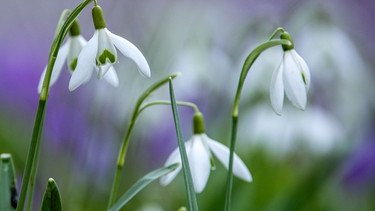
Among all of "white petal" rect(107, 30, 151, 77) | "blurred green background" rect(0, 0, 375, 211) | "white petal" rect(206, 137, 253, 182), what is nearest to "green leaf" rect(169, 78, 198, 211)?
"white petal" rect(107, 30, 151, 77)

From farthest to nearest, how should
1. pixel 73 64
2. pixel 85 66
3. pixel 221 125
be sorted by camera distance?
pixel 221 125 < pixel 73 64 < pixel 85 66

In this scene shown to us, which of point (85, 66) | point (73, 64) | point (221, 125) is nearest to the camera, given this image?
point (85, 66)

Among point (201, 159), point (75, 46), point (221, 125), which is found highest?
point (75, 46)

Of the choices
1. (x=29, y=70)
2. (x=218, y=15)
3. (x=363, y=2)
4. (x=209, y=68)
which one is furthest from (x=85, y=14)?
(x=209, y=68)

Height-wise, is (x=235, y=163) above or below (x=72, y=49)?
below

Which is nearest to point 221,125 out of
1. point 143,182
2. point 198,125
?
point 198,125

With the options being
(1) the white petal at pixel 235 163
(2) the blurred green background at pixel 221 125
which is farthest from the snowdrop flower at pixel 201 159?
(2) the blurred green background at pixel 221 125

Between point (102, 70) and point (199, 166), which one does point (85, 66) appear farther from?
point (199, 166)

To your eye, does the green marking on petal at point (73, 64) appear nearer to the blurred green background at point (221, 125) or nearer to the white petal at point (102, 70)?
the white petal at point (102, 70)

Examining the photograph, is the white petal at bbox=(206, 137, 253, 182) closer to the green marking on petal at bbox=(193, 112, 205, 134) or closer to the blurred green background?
the green marking on petal at bbox=(193, 112, 205, 134)
